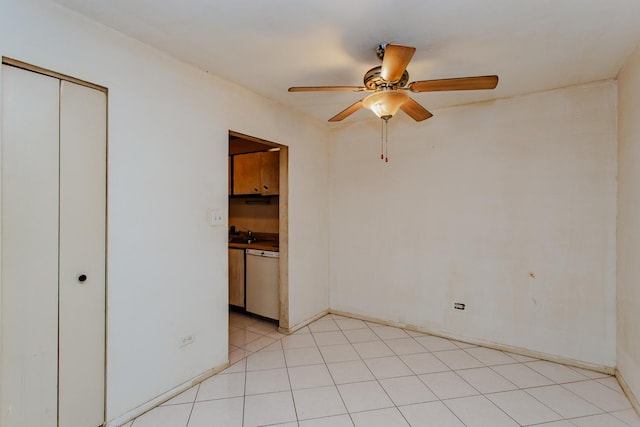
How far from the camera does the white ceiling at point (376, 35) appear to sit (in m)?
1.58

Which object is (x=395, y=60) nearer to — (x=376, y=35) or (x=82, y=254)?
(x=376, y=35)

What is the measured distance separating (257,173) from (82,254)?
8.04 feet

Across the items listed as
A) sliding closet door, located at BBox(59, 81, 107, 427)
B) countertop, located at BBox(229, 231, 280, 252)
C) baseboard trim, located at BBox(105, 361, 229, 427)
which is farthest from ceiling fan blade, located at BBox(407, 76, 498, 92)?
countertop, located at BBox(229, 231, 280, 252)

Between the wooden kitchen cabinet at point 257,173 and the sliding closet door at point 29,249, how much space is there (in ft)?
7.73

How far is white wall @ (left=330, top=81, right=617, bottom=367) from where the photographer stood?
2494 millimetres

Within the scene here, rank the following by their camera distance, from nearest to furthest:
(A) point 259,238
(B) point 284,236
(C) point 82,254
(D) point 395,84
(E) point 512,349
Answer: (C) point 82,254, (D) point 395,84, (E) point 512,349, (B) point 284,236, (A) point 259,238

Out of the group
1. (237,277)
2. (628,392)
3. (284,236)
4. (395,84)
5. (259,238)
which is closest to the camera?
(395,84)

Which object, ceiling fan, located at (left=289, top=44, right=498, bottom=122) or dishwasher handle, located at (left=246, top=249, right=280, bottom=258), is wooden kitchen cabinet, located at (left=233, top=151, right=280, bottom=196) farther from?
ceiling fan, located at (left=289, top=44, right=498, bottom=122)

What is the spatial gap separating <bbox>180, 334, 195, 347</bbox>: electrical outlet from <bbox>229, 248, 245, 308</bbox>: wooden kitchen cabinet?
1.49m

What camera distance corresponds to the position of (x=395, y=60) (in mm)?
1588

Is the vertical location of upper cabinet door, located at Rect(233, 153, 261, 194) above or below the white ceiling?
below

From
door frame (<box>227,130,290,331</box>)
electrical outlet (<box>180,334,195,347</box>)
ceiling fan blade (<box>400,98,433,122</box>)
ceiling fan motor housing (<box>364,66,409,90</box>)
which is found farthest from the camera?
door frame (<box>227,130,290,331</box>)

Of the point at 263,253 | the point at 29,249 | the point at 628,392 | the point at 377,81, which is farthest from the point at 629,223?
the point at 29,249

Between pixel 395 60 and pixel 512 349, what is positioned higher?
pixel 395 60
